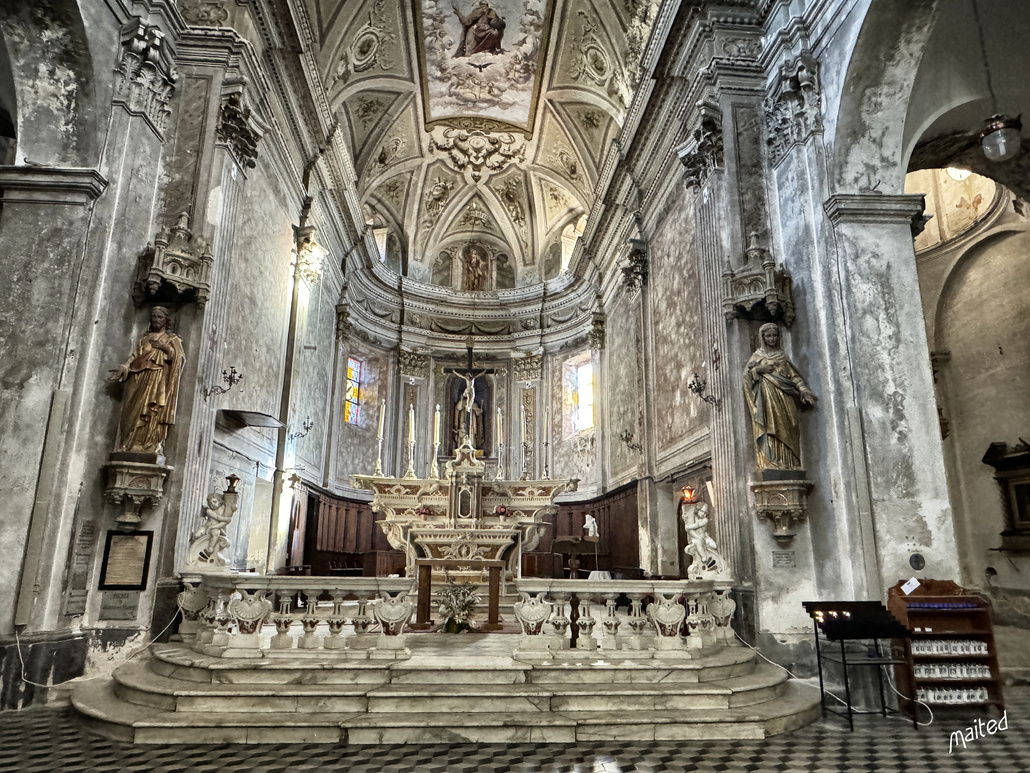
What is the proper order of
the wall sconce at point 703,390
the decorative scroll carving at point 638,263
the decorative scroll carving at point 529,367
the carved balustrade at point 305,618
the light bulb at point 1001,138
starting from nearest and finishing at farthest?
the light bulb at point 1001,138 < the carved balustrade at point 305,618 < the wall sconce at point 703,390 < the decorative scroll carving at point 638,263 < the decorative scroll carving at point 529,367

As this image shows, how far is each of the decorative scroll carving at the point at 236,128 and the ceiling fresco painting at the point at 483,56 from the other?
740 cm

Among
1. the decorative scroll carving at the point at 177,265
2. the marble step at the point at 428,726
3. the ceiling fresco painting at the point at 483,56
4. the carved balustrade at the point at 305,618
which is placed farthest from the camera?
the ceiling fresco painting at the point at 483,56

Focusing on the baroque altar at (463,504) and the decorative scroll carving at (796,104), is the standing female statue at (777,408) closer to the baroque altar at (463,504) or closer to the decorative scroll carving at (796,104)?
the decorative scroll carving at (796,104)

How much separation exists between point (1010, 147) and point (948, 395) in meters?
7.56

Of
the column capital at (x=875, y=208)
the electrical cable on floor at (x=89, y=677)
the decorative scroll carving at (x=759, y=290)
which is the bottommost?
the electrical cable on floor at (x=89, y=677)

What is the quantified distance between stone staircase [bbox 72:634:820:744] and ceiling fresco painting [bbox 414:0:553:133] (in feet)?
47.3

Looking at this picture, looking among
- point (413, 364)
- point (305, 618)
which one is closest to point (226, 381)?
point (305, 618)

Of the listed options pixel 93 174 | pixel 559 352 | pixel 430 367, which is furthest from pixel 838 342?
pixel 430 367

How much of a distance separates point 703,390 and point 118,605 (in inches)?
310

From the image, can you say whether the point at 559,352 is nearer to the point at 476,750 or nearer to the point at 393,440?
the point at 393,440

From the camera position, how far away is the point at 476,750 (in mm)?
5270

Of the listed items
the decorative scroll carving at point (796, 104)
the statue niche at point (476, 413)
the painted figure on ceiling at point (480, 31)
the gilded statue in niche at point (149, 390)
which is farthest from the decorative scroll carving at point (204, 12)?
the statue niche at point (476, 413)

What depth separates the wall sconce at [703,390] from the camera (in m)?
9.58

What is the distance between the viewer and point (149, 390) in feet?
26.0
